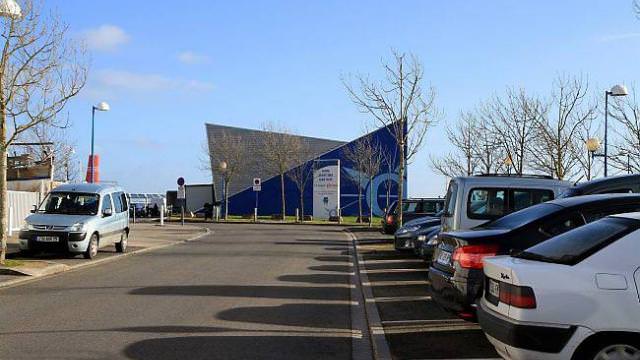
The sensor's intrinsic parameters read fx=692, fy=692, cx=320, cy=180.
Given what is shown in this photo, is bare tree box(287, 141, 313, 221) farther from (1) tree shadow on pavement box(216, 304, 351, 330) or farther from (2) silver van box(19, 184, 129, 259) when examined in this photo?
(1) tree shadow on pavement box(216, 304, 351, 330)

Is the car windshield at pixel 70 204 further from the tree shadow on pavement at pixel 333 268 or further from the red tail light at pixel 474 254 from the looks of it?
the red tail light at pixel 474 254

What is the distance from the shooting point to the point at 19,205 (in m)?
25.5

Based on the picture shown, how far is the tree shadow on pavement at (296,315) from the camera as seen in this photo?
359 inches

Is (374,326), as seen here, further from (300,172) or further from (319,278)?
(300,172)

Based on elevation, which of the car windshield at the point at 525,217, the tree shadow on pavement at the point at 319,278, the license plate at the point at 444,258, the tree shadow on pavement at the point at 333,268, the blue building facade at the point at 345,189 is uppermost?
the blue building facade at the point at 345,189

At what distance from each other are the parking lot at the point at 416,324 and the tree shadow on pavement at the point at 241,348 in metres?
0.66

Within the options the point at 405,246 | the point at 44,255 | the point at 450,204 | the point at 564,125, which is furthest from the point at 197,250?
the point at 564,125

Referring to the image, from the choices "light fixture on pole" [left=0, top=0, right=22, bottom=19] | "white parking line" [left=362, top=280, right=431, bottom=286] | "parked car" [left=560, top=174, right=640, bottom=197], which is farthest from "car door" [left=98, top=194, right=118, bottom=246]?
"parked car" [left=560, top=174, right=640, bottom=197]

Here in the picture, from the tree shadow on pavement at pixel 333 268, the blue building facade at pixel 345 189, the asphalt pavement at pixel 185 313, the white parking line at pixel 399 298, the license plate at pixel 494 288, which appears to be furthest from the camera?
the blue building facade at pixel 345 189

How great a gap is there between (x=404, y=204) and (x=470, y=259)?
18.8 metres

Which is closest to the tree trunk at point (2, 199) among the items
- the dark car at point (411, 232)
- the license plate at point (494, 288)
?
the dark car at point (411, 232)

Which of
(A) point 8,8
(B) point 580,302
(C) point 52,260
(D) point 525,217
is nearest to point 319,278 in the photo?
(C) point 52,260

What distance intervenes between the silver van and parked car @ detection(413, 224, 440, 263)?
8044 millimetres

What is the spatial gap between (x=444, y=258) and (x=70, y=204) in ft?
41.5
